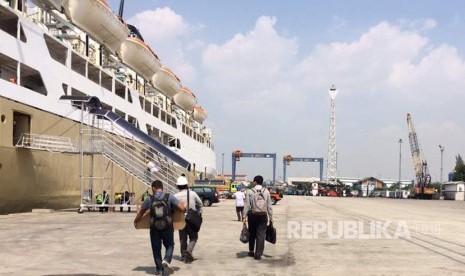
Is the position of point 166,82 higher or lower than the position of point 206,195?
higher

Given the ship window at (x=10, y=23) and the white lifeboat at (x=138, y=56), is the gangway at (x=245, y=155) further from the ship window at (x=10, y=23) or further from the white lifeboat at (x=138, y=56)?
the ship window at (x=10, y=23)

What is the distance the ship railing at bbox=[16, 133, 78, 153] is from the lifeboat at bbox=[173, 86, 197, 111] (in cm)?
3452

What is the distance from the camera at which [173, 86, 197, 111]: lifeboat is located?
197 ft

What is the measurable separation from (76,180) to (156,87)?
A: 84.6 ft

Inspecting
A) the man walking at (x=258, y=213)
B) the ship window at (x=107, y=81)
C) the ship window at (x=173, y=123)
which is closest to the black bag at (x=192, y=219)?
the man walking at (x=258, y=213)

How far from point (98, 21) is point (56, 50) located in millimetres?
5703

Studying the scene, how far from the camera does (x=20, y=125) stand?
21797mm

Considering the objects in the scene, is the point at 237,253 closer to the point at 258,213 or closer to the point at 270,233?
the point at 270,233

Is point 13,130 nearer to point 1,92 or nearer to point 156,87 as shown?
point 1,92

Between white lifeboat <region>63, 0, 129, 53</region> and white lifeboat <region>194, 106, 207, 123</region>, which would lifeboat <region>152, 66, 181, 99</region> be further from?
white lifeboat <region>194, 106, 207, 123</region>

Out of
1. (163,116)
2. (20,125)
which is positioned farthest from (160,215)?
(163,116)

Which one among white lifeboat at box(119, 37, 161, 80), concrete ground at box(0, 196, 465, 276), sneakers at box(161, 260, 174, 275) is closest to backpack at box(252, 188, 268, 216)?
concrete ground at box(0, 196, 465, 276)

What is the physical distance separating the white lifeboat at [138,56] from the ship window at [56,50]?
12667mm

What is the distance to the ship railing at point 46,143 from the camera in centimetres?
2141
